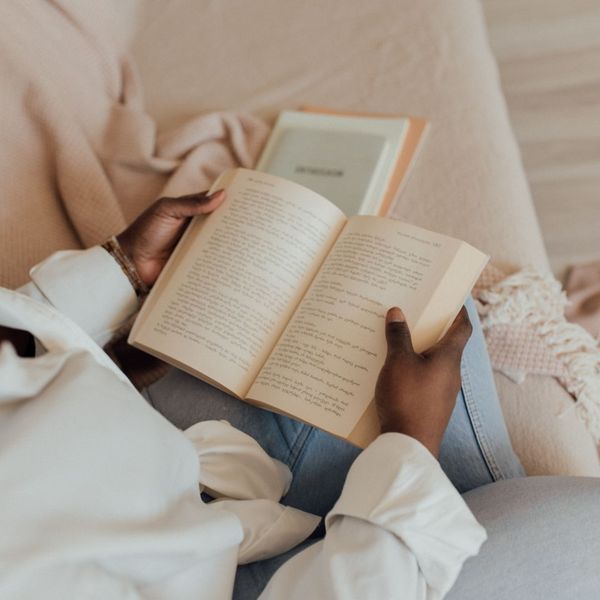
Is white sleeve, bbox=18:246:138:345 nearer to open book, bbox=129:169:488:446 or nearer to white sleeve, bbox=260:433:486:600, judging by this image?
open book, bbox=129:169:488:446

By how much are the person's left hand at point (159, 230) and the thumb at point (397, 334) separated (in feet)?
0.85

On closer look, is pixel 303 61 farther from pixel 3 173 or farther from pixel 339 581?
pixel 339 581

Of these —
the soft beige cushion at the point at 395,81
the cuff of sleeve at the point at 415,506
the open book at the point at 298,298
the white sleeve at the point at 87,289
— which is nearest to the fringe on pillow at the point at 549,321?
the soft beige cushion at the point at 395,81

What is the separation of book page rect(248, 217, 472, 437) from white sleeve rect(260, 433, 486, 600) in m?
0.10

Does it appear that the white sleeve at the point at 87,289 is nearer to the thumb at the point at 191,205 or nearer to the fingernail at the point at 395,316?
the thumb at the point at 191,205

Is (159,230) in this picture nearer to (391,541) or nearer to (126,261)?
(126,261)

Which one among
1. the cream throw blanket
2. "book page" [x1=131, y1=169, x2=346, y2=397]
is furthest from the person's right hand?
the cream throw blanket

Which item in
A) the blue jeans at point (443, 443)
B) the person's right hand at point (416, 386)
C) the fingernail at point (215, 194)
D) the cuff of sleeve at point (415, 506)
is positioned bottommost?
the blue jeans at point (443, 443)

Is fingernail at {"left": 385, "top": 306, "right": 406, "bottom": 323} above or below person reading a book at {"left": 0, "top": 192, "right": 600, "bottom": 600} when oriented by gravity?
above

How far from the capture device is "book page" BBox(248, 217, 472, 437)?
2.13ft

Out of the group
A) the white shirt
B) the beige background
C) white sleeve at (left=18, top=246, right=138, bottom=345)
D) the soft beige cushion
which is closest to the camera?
the white shirt

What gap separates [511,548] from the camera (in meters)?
0.54

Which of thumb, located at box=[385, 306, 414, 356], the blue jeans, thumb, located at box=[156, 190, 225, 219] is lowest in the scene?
the blue jeans

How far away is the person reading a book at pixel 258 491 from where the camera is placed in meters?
0.45
